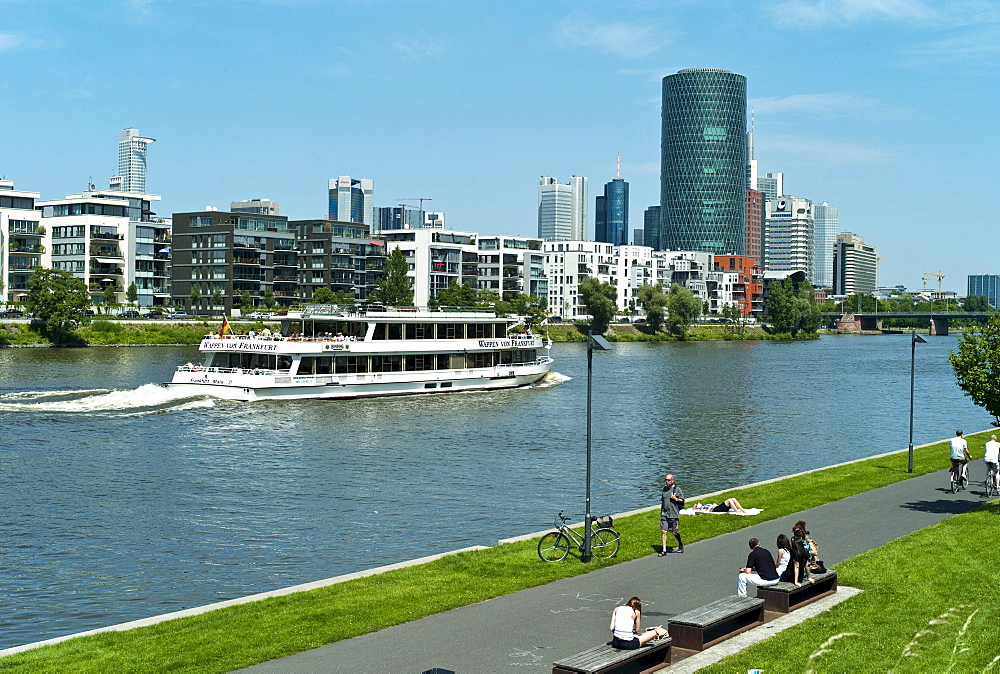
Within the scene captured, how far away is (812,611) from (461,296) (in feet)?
566

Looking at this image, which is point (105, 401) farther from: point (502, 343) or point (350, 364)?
point (502, 343)

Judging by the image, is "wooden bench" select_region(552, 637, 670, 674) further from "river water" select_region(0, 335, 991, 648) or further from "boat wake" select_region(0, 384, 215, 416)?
"boat wake" select_region(0, 384, 215, 416)

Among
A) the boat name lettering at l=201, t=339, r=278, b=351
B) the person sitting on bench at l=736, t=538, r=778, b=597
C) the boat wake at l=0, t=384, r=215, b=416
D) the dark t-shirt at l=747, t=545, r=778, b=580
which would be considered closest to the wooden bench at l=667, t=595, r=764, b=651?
the person sitting on bench at l=736, t=538, r=778, b=597

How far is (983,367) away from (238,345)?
55052mm

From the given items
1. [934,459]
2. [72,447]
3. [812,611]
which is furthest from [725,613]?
[72,447]

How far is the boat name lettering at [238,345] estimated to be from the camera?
7675cm

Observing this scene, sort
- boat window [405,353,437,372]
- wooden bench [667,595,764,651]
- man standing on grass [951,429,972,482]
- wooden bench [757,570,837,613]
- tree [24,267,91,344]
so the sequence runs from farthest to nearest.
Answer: tree [24,267,91,344] < boat window [405,353,437,372] < man standing on grass [951,429,972,482] < wooden bench [757,570,837,613] < wooden bench [667,595,764,651]

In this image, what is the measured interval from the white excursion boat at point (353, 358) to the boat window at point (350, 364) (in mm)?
77

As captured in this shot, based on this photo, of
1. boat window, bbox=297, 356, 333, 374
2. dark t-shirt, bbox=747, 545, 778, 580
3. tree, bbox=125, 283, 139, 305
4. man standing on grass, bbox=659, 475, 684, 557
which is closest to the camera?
dark t-shirt, bbox=747, 545, 778, 580

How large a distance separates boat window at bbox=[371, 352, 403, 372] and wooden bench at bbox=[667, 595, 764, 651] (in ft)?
210

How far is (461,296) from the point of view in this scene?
632ft

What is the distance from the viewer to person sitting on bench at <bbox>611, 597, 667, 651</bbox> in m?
17.5

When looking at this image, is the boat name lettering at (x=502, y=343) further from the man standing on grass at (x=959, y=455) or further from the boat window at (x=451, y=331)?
the man standing on grass at (x=959, y=455)

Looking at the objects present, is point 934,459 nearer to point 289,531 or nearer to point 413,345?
point 289,531
